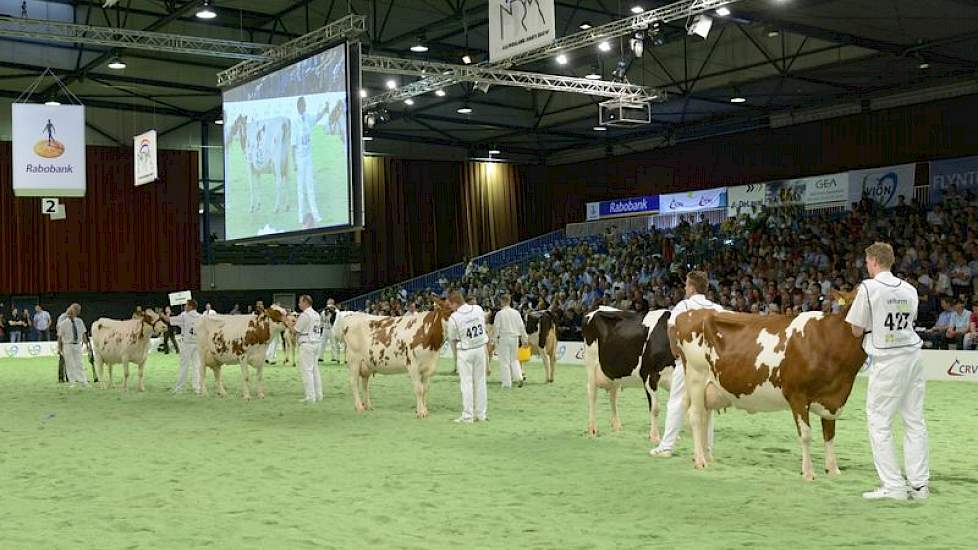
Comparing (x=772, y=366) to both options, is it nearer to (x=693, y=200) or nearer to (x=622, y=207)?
(x=693, y=200)

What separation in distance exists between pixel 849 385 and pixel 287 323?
993 cm

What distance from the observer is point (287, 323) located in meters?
15.6

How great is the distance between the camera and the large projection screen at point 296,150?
1653 centimetres

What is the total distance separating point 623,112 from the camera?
21.8 metres

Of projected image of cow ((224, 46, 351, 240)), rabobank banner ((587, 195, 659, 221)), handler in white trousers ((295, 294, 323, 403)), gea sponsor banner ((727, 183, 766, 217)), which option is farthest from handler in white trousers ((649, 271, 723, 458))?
rabobank banner ((587, 195, 659, 221))

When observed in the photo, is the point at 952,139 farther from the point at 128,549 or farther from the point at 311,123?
the point at 128,549

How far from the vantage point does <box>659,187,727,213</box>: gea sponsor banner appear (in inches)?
1271

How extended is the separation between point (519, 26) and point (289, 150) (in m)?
5.35

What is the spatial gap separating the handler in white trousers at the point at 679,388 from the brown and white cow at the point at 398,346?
4233 mm

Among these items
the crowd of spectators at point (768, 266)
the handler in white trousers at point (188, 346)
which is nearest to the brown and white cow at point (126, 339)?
the handler in white trousers at point (188, 346)

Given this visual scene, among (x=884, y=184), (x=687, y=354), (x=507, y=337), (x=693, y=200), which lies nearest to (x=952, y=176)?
(x=884, y=184)

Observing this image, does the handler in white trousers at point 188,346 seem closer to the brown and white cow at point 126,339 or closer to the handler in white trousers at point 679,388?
the brown and white cow at point 126,339

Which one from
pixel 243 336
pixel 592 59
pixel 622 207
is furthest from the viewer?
pixel 622 207

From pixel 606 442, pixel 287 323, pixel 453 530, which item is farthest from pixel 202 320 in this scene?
Result: pixel 453 530
